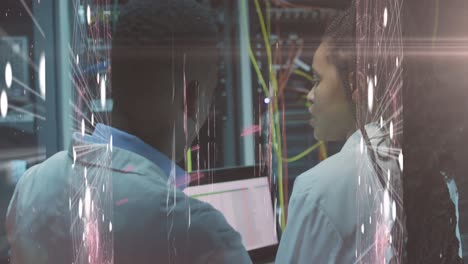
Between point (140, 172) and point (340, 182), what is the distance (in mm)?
510

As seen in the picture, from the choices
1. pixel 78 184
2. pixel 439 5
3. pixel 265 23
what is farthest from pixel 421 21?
pixel 78 184

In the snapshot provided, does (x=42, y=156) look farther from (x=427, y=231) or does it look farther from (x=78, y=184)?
(x=427, y=231)

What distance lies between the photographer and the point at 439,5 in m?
1.50

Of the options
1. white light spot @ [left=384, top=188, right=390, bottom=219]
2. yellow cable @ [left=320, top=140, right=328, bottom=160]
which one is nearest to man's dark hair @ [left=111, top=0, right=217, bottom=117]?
yellow cable @ [left=320, top=140, right=328, bottom=160]

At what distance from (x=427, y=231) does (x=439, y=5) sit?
68 centimetres

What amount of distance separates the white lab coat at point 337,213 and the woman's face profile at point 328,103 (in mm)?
44

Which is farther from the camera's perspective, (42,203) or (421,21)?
(421,21)

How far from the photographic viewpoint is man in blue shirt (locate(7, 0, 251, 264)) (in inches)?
43.6

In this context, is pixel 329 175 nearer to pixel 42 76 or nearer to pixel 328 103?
pixel 328 103

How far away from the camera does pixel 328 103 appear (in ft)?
4.10

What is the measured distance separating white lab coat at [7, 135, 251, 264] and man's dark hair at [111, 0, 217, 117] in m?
0.15

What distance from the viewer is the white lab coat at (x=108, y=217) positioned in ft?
3.62

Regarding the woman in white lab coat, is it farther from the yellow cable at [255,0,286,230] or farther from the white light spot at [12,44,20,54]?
the white light spot at [12,44,20,54]

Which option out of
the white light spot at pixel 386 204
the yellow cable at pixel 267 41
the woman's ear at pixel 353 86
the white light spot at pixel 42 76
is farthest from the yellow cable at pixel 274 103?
A: the white light spot at pixel 42 76
